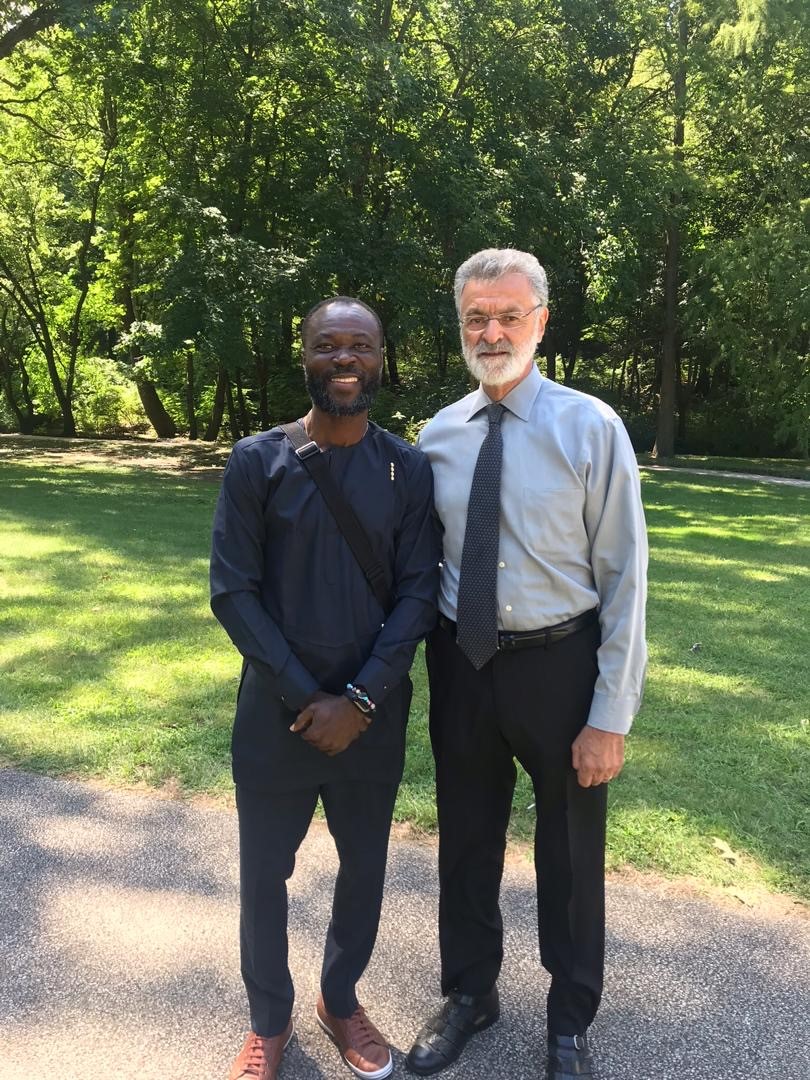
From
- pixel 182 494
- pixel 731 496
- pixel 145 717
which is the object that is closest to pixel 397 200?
pixel 182 494

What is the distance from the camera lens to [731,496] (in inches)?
672

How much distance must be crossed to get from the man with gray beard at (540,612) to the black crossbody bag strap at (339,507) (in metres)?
0.28

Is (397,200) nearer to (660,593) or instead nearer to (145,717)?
(660,593)

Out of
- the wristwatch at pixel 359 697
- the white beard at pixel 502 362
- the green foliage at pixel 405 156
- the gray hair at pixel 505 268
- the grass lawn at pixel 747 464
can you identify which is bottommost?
the grass lawn at pixel 747 464

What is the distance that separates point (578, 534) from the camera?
2279 millimetres

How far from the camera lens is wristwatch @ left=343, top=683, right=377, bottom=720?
2176 millimetres

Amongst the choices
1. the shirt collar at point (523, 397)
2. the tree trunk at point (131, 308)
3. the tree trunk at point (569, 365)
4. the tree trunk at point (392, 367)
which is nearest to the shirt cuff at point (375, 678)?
the shirt collar at point (523, 397)

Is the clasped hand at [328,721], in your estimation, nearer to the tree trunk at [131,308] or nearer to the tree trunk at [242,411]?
the tree trunk at [131,308]

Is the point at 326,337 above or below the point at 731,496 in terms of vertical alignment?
above

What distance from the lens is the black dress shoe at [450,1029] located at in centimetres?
240

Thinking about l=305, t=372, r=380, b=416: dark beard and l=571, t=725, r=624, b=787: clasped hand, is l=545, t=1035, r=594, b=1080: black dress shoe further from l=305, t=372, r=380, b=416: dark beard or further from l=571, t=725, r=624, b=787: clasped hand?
l=305, t=372, r=380, b=416: dark beard

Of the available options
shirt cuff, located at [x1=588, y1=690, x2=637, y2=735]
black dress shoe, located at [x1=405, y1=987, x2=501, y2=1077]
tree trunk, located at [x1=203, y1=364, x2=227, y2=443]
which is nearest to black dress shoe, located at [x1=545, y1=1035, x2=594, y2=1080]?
black dress shoe, located at [x1=405, y1=987, x2=501, y2=1077]

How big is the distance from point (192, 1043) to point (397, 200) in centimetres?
1662

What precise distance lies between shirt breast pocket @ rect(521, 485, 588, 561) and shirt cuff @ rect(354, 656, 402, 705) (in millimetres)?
501
